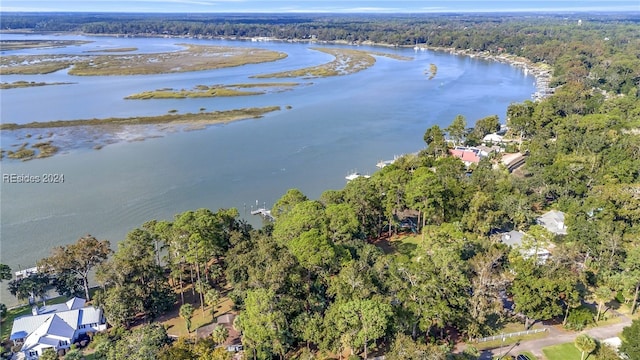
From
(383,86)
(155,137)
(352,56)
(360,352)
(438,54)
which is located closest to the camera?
(360,352)

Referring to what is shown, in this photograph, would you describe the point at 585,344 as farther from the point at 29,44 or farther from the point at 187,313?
the point at 29,44

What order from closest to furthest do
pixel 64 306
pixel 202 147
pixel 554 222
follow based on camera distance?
pixel 64 306 < pixel 554 222 < pixel 202 147

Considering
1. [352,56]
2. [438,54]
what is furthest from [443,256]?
[438,54]

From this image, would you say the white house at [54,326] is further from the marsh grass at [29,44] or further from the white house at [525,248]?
the marsh grass at [29,44]

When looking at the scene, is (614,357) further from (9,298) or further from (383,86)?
(383,86)

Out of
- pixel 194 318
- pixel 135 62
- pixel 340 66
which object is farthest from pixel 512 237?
pixel 135 62

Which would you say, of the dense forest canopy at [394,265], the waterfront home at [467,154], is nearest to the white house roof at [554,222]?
the dense forest canopy at [394,265]

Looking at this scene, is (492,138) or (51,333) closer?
(51,333)

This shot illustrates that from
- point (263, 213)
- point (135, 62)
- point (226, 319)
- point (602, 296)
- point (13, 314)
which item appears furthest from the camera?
point (135, 62)
